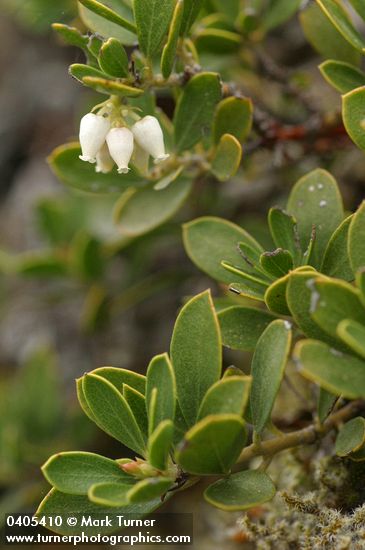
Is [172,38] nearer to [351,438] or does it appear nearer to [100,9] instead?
[100,9]

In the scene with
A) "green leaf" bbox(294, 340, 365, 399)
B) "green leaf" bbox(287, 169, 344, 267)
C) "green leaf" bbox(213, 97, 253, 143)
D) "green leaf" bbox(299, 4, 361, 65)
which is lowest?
"green leaf" bbox(294, 340, 365, 399)

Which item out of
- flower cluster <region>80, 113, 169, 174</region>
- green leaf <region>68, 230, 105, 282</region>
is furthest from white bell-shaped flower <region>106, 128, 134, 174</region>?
green leaf <region>68, 230, 105, 282</region>

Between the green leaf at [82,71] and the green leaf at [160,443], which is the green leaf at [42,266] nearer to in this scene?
the green leaf at [82,71]

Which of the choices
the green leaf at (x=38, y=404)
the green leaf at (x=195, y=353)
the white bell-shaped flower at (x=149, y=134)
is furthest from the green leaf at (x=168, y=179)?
the green leaf at (x=38, y=404)

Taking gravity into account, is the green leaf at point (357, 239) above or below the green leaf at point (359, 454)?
above

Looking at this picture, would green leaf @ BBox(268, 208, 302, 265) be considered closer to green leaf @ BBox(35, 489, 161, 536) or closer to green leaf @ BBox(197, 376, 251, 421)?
green leaf @ BBox(197, 376, 251, 421)

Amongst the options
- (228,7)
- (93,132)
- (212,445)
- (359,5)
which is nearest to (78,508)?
(212,445)
